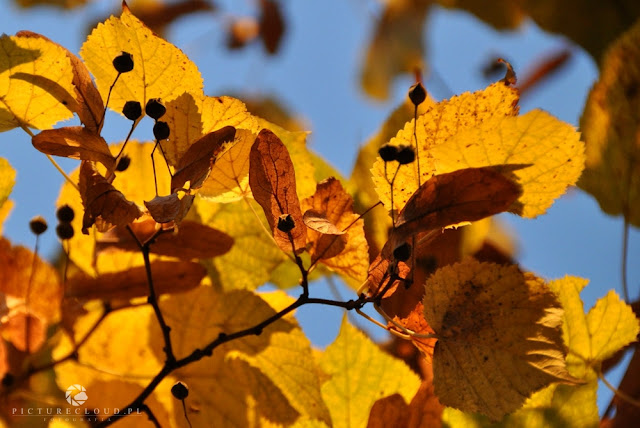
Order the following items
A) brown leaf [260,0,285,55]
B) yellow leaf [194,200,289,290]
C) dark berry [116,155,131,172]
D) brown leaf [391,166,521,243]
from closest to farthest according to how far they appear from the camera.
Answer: brown leaf [391,166,521,243]
dark berry [116,155,131,172]
yellow leaf [194,200,289,290]
brown leaf [260,0,285,55]

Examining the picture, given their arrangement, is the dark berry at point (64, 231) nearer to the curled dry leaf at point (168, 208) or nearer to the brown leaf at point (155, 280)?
the brown leaf at point (155, 280)


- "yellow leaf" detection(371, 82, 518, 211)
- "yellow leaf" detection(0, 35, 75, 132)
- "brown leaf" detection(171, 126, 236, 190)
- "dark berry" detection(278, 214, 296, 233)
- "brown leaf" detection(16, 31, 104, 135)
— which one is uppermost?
"yellow leaf" detection(0, 35, 75, 132)

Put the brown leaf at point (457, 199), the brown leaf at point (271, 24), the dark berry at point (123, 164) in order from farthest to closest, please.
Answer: the brown leaf at point (271, 24) < the dark berry at point (123, 164) < the brown leaf at point (457, 199)

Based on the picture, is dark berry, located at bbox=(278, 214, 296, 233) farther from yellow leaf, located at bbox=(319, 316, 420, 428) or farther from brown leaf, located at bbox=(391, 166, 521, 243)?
yellow leaf, located at bbox=(319, 316, 420, 428)

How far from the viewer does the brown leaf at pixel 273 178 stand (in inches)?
14.5

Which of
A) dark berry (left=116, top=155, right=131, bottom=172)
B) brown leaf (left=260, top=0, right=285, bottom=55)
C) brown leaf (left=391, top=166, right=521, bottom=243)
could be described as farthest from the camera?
brown leaf (left=260, top=0, right=285, bottom=55)

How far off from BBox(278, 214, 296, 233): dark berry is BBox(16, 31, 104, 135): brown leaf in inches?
4.9

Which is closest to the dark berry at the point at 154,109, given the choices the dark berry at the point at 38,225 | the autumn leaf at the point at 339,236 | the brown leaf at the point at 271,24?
the autumn leaf at the point at 339,236

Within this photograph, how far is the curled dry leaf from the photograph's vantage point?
0.33 metres

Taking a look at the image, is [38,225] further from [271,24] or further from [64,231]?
[271,24]

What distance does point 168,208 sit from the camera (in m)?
0.34

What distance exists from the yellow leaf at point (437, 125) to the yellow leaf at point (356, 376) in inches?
7.2

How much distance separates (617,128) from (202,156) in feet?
1.13

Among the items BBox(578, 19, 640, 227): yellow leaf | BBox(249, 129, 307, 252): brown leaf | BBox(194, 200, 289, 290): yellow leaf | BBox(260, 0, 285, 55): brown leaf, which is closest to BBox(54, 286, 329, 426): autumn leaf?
BBox(194, 200, 289, 290): yellow leaf
